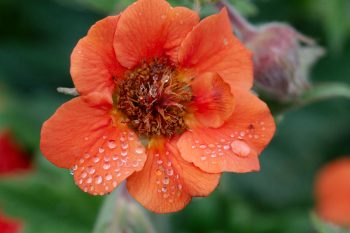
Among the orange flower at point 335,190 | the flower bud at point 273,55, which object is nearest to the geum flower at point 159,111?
the flower bud at point 273,55

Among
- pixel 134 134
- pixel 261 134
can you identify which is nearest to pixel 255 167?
pixel 261 134

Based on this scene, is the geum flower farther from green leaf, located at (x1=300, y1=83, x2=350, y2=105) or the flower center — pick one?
green leaf, located at (x1=300, y1=83, x2=350, y2=105)

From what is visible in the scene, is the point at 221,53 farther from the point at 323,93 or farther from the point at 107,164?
the point at 323,93

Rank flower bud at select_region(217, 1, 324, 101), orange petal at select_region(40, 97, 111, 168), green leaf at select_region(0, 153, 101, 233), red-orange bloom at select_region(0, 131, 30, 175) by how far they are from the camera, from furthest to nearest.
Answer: red-orange bloom at select_region(0, 131, 30, 175) < green leaf at select_region(0, 153, 101, 233) < flower bud at select_region(217, 1, 324, 101) < orange petal at select_region(40, 97, 111, 168)

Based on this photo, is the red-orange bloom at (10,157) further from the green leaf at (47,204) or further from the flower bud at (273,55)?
the flower bud at (273,55)

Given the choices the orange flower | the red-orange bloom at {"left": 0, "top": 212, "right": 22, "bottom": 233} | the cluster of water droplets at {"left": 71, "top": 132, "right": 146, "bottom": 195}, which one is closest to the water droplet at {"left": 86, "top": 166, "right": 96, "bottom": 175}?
the cluster of water droplets at {"left": 71, "top": 132, "right": 146, "bottom": 195}

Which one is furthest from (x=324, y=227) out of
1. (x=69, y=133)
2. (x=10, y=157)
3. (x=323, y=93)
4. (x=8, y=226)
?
(x=10, y=157)

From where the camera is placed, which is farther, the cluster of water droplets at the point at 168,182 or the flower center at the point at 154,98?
the flower center at the point at 154,98

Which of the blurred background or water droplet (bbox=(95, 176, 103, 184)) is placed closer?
water droplet (bbox=(95, 176, 103, 184))
